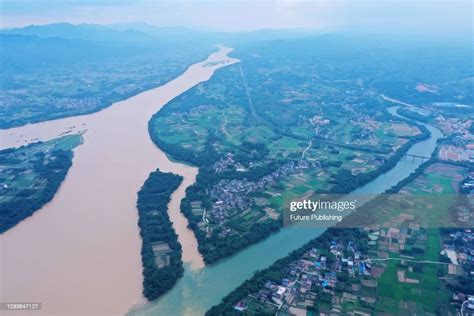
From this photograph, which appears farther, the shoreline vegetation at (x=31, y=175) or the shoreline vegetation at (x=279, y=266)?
the shoreline vegetation at (x=31, y=175)

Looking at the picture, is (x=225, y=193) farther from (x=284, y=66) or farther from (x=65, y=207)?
(x=284, y=66)

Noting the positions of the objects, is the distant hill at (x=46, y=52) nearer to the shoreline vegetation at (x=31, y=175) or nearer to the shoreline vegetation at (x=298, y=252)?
the shoreline vegetation at (x=31, y=175)

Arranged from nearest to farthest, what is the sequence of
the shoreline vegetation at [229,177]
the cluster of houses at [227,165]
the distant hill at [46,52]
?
the shoreline vegetation at [229,177] < the cluster of houses at [227,165] < the distant hill at [46,52]

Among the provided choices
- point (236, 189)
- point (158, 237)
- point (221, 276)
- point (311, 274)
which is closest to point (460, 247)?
point (311, 274)

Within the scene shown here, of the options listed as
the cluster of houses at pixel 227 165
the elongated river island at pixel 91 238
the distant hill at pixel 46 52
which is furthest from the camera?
the distant hill at pixel 46 52

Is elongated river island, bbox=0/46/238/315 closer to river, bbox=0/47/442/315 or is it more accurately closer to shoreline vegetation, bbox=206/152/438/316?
river, bbox=0/47/442/315

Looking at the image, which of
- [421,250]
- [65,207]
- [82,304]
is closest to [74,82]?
[65,207]
